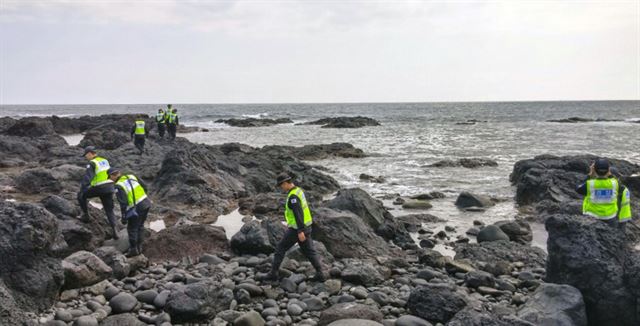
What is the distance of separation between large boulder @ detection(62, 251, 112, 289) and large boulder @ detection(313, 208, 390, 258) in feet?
14.3

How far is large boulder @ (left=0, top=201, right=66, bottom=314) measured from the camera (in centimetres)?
679

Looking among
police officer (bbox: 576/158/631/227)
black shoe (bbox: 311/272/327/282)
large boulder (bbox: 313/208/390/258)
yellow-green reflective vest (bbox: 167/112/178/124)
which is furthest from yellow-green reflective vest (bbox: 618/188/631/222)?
yellow-green reflective vest (bbox: 167/112/178/124)

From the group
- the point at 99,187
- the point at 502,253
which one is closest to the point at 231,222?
the point at 99,187

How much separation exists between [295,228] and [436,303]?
9.13 ft

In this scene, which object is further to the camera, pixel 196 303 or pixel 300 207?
pixel 300 207

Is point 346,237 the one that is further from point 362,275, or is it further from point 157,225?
point 157,225

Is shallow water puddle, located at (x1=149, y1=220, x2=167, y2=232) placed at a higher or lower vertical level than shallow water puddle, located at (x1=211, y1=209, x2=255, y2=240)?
higher

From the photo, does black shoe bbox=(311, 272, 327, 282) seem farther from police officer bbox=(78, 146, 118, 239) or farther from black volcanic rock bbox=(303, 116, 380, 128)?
black volcanic rock bbox=(303, 116, 380, 128)

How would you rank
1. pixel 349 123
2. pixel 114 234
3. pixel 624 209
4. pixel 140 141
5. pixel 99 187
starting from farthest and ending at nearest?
1. pixel 349 123
2. pixel 140 141
3. pixel 99 187
4. pixel 114 234
5. pixel 624 209

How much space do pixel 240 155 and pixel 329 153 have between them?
9.94m

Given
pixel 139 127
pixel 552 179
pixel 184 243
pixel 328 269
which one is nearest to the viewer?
pixel 328 269

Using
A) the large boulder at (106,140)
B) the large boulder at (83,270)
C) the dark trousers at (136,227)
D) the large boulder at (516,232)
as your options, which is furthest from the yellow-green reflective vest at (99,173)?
the large boulder at (106,140)

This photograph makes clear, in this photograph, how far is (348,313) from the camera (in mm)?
6926

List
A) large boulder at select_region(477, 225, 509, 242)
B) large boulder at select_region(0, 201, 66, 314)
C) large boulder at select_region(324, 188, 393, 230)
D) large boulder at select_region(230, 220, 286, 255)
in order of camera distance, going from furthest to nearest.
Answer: large boulder at select_region(324, 188, 393, 230) < large boulder at select_region(477, 225, 509, 242) < large boulder at select_region(230, 220, 286, 255) < large boulder at select_region(0, 201, 66, 314)
